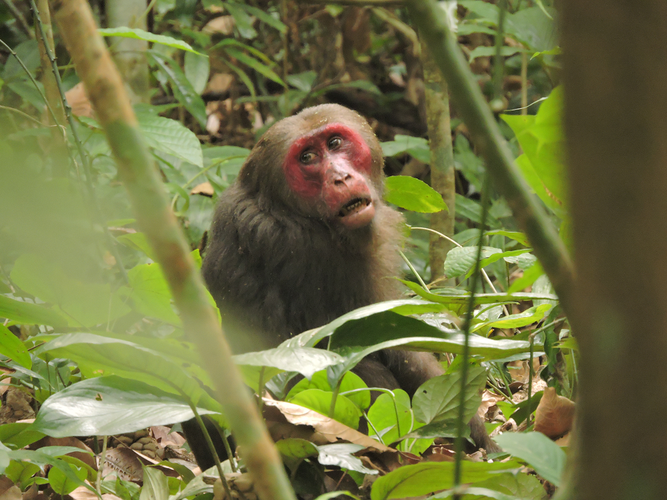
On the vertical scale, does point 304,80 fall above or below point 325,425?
above

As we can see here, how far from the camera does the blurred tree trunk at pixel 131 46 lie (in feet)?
14.3

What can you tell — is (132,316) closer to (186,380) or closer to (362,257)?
(186,380)

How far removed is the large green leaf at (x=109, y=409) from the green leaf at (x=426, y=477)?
0.39 m

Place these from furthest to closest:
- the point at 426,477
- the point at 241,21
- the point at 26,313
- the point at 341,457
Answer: the point at 241,21, the point at 26,313, the point at 341,457, the point at 426,477

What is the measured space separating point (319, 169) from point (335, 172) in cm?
12

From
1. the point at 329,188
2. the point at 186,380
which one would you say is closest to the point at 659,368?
the point at 186,380

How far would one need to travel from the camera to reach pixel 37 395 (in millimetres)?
2314

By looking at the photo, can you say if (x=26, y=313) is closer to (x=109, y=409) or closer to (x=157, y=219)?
(x=109, y=409)

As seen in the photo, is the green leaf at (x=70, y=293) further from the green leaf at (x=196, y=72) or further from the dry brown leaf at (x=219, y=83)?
the dry brown leaf at (x=219, y=83)

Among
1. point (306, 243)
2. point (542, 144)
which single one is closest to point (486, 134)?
point (542, 144)

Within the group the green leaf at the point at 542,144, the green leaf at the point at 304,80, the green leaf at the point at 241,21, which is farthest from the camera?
the green leaf at the point at 304,80

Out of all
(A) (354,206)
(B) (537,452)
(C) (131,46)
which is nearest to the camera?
(B) (537,452)

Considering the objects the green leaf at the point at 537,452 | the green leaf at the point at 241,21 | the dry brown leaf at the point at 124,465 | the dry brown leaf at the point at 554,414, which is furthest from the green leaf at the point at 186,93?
the green leaf at the point at 537,452

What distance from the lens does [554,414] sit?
173 cm
